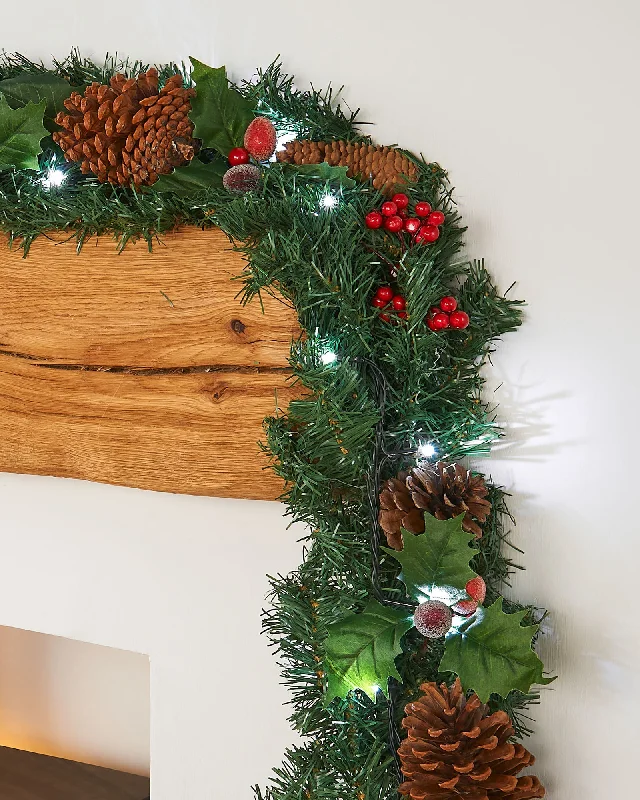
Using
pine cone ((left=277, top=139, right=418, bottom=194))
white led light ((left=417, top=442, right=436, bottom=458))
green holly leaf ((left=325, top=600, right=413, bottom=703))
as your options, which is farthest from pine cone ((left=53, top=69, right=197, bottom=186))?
green holly leaf ((left=325, top=600, right=413, bottom=703))

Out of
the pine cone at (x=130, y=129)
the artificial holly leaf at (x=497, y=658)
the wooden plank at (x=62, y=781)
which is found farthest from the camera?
the wooden plank at (x=62, y=781)

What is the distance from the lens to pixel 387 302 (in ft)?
2.33

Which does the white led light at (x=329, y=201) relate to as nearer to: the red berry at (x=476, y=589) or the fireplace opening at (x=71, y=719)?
the red berry at (x=476, y=589)

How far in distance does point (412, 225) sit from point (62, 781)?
107cm

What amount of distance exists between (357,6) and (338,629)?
0.58m

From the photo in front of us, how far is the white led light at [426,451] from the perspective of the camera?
0.71 metres

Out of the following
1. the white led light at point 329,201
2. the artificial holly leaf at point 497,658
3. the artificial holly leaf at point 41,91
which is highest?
the artificial holly leaf at point 41,91

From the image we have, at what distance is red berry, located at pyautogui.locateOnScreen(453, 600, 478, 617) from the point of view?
666 millimetres

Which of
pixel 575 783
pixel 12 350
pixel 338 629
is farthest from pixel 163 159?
pixel 575 783

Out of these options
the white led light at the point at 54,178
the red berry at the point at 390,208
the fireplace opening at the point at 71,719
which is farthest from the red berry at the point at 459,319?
the fireplace opening at the point at 71,719

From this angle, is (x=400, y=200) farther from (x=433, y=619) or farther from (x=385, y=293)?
(x=433, y=619)

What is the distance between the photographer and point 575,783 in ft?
2.34

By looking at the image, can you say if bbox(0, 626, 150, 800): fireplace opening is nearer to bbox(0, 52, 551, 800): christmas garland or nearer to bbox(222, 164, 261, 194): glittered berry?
bbox(0, 52, 551, 800): christmas garland

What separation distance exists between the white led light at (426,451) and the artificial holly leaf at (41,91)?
0.52 metres
